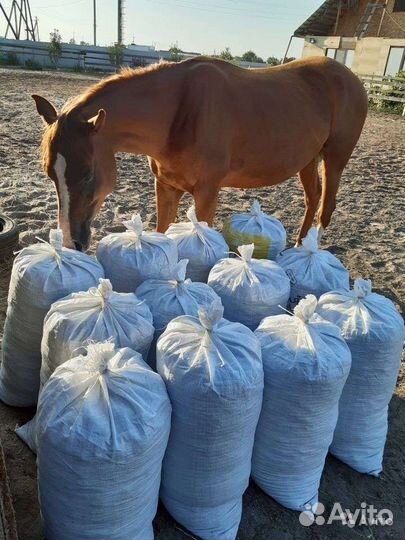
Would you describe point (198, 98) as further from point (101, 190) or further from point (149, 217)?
point (149, 217)

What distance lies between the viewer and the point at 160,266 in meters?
2.00

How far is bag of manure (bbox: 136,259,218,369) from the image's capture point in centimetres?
175

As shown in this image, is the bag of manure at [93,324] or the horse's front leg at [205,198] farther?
the horse's front leg at [205,198]

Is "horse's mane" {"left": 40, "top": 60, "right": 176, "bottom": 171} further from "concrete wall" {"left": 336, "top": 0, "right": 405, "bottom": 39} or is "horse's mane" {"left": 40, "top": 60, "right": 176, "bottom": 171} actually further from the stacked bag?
"concrete wall" {"left": 336, "top": 0, "right": 405, "bottom": 39}

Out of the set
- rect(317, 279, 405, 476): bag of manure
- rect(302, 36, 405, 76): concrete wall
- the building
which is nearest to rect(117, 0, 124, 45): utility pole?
the building

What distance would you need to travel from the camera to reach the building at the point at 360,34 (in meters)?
22.1

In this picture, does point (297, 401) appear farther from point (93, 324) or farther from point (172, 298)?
point (93, 324)

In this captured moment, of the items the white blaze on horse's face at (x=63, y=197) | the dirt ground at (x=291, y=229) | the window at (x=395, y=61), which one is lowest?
the dirt ground at (x=291, y=229)

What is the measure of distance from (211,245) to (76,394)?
1.22 meters

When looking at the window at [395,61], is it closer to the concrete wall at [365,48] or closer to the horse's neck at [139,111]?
the concrete wall at [365,48]

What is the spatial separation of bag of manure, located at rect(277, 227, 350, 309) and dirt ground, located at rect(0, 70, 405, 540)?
0.70 metres

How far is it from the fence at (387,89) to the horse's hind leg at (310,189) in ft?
51.6

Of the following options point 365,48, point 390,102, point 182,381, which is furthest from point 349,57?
point 182,381

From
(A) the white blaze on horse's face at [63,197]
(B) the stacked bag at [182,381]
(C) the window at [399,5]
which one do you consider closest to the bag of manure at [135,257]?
(B) the stacked bag at [182,381]
